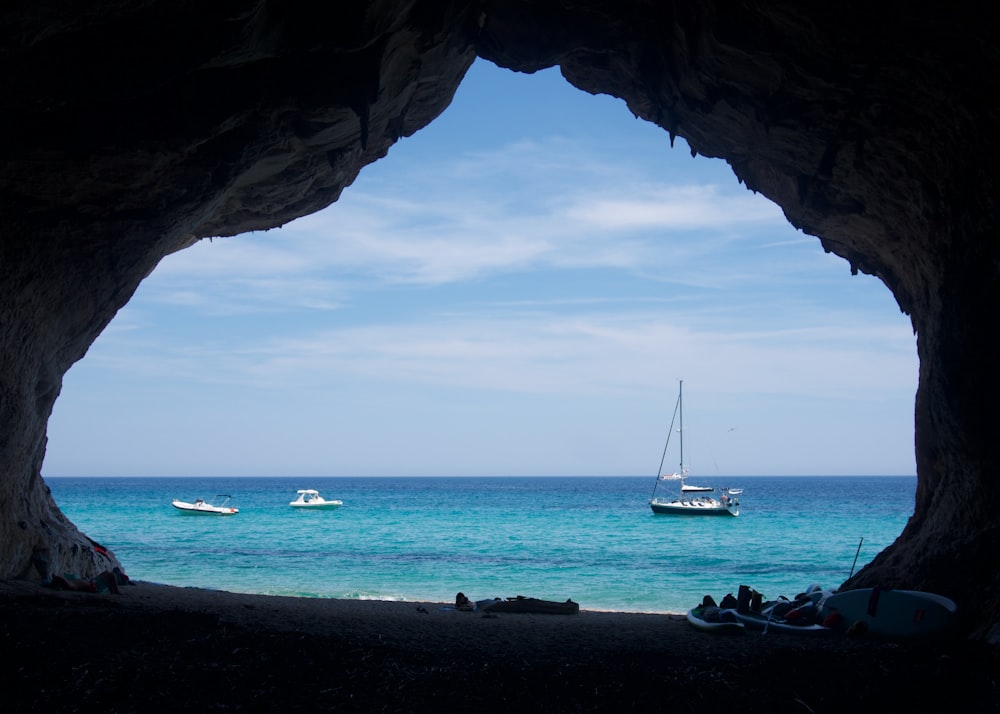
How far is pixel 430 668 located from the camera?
25.3ft

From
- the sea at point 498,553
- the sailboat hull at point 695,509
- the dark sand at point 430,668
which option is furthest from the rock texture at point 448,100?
the sailboat hull at point 695,509

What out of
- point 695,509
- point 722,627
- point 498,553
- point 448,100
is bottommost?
point 498,553

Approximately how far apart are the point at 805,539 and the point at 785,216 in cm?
3354

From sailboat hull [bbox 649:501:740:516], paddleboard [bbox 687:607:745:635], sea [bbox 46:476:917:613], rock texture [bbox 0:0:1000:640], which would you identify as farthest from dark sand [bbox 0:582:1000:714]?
sailboat hull [bbox 649:501:740:516]

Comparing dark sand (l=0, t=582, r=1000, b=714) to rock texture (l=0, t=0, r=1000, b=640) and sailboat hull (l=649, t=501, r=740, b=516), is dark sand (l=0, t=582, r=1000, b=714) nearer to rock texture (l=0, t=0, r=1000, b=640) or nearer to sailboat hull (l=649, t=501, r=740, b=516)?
rock texture (l=0, t=0, r=1000, b=640)

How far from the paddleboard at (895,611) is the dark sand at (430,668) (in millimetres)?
355

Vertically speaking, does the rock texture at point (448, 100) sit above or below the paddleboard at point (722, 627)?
above

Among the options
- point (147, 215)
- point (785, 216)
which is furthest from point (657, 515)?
point (147, 215)

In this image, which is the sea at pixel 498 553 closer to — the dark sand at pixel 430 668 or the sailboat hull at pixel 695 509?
the sailboat hull at pixel 695 509

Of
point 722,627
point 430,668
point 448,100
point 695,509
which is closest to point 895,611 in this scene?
point 722,627

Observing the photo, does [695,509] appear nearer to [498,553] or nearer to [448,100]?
[498,553]

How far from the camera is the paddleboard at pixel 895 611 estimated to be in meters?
8.97

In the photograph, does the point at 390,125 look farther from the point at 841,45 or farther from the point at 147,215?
the point at 841,45

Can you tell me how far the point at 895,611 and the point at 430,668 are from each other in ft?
19.3
